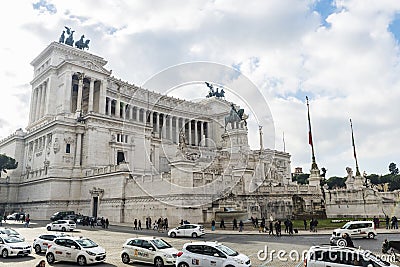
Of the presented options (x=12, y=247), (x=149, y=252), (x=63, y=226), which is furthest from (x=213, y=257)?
(x=63, y=226)

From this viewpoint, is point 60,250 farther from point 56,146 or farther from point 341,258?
point 56,146

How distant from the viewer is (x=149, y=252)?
17.1 m

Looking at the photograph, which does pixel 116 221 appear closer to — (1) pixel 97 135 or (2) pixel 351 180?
(1) pixel 97 135

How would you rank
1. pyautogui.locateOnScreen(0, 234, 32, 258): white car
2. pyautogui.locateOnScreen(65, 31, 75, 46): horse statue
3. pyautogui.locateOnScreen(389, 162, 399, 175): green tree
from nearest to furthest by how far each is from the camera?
pyautogui.locateOnScreen(0, 234, 32, 258): white car
pyautogui.locateOnScreen(65, 31, 75, 46): horse statue
pyautogui.locateOnScreen(389, 162, 399, 175): green tree

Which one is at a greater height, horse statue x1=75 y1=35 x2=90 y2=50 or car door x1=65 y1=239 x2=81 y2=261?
horse statue x1=75 y1=35 x2=90 y2=50

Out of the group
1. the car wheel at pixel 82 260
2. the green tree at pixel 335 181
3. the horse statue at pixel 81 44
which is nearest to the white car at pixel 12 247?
the car wheel at pixel 82 260

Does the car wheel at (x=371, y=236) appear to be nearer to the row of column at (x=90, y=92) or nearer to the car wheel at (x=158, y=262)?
the car wheel at (x=158, y=262)

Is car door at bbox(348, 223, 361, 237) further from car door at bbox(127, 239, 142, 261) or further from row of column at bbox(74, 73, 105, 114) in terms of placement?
row of column at bbox(74, 73, 105, 114)

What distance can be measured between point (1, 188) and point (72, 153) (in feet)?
60.0

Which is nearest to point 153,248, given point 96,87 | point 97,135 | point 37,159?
point 97,135

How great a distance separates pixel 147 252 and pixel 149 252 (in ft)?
0.40

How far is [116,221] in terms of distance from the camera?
44719 mm

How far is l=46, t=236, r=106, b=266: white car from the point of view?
56.0ft

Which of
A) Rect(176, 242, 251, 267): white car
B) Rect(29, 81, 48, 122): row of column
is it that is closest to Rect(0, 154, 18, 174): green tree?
Rect(29, 81, 48, 122): row of column
